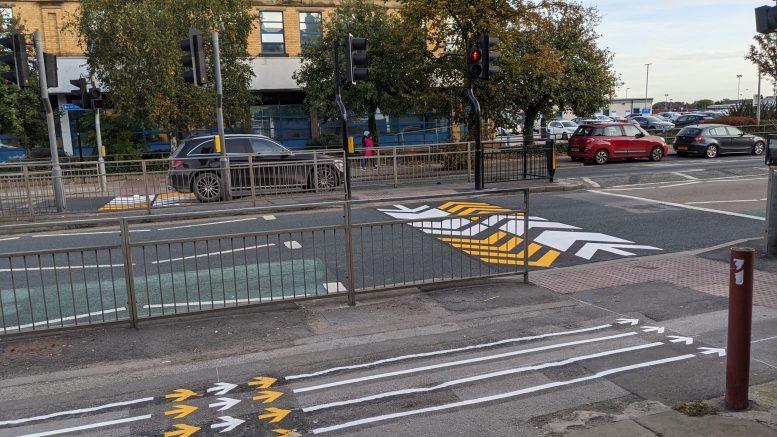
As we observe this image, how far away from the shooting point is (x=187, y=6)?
26.2m

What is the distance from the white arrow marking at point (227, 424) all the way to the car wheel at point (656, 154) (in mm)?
25899

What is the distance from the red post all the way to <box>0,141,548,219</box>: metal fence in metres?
13.5

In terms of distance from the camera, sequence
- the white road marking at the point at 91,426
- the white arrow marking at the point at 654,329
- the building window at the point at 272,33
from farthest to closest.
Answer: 1. the building window at the point at 272,33
2. the white arrow marking at the point at 654,329
3. the white road marking at the point at 91,426

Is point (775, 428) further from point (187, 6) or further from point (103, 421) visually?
point (187, 6)

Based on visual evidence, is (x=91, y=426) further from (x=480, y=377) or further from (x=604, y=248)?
(x=604, y=248)

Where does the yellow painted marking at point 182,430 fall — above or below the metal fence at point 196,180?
below

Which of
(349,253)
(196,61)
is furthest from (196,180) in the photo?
(349,253)

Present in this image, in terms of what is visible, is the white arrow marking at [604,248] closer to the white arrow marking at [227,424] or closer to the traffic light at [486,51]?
the traffic light at [486,51]

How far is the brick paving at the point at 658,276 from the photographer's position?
27.2 ft

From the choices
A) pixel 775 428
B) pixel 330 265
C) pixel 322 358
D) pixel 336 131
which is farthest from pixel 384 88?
pixel 775 428

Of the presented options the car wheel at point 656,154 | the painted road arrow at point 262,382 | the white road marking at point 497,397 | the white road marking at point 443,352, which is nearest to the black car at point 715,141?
the car wheel at point 656,154

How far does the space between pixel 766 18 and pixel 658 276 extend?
3.51 m

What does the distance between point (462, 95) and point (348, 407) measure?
22162 mm

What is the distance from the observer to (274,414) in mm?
4926
